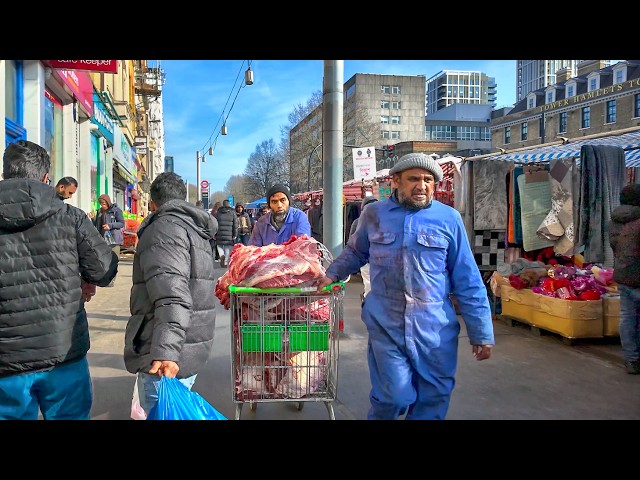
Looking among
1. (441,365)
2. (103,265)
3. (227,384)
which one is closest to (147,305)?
(103,265)

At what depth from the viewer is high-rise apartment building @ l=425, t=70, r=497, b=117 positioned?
5896 inches

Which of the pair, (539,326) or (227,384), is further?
(539,326)

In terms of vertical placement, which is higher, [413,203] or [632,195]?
[632,195]

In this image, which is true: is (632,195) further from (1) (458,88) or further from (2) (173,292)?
(1) (458,88)

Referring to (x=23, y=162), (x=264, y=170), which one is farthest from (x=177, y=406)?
(x=264, y=170)

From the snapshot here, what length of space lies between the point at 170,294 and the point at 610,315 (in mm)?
5726

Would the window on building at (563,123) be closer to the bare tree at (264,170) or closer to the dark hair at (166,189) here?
the bare tree at (264,170)

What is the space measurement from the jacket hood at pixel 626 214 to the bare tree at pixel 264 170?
1961 inches

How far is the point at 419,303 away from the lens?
2889 millimetres

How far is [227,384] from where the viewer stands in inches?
195

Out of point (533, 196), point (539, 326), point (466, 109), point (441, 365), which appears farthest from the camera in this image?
point (466, 109)

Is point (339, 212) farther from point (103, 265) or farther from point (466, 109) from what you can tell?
point (466, 109)
